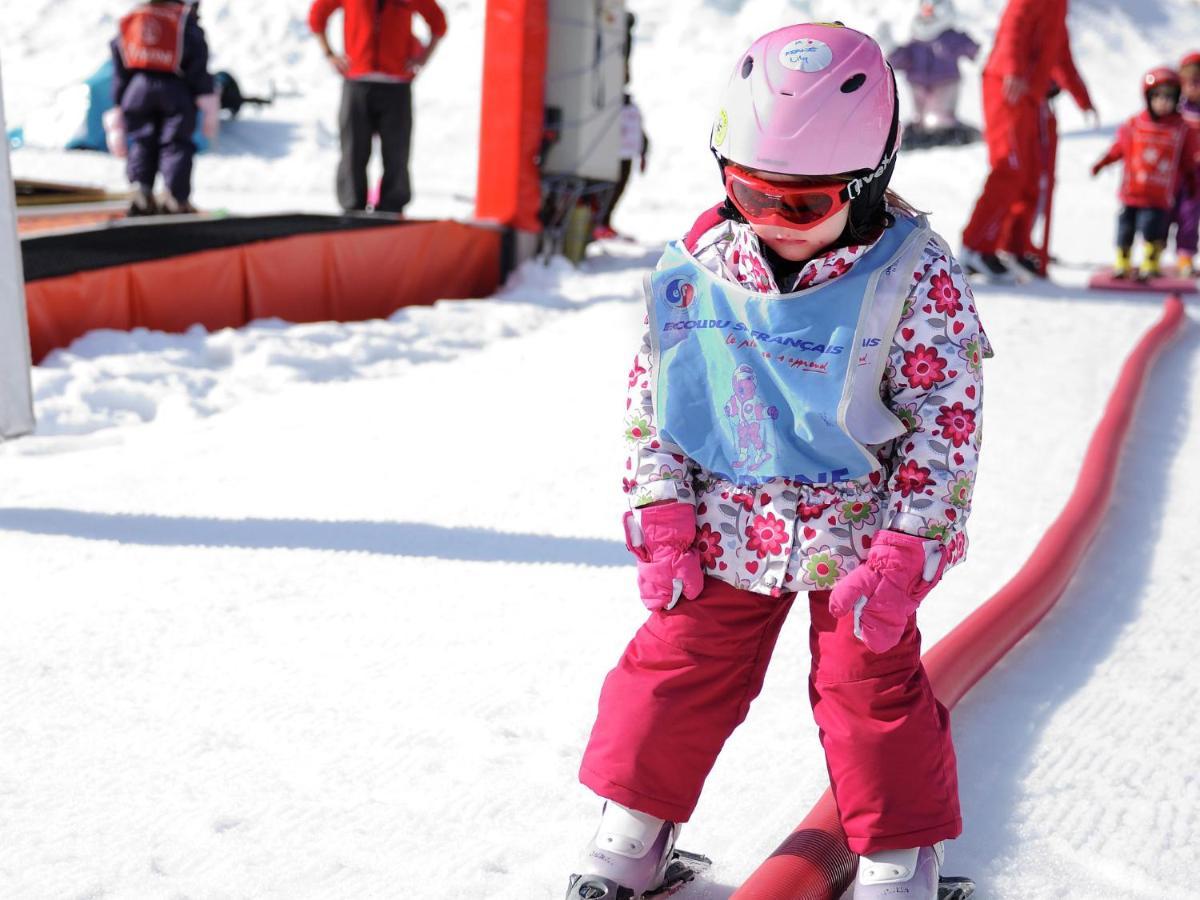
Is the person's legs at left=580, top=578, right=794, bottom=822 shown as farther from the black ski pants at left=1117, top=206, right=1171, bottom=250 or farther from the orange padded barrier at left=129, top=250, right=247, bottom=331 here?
the black ski pants at left=1117, top=206, right=1171, bottom=250

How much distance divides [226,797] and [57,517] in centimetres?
146

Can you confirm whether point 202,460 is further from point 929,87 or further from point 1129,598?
point 929,87

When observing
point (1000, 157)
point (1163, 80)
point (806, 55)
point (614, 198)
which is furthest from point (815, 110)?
point (614, 198)

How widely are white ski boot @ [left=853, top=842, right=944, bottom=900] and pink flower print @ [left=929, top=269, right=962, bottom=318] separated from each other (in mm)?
654

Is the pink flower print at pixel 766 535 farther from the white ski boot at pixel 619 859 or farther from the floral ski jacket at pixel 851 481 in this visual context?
the white ski boot at pixel 619 859

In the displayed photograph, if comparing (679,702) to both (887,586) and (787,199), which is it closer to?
(887,586)

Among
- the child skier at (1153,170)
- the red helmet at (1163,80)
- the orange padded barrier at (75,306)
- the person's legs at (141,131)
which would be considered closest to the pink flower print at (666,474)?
the orange padded barrier at (75,306)

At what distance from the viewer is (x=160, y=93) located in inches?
275

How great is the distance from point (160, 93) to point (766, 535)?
6.13m

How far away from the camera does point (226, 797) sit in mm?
2010

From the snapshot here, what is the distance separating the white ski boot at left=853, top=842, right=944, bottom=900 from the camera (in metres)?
1.66

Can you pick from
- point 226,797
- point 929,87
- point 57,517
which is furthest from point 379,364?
point 929,87

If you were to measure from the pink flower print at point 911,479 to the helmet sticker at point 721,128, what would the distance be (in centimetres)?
45

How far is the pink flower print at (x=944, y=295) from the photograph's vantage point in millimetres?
1626
